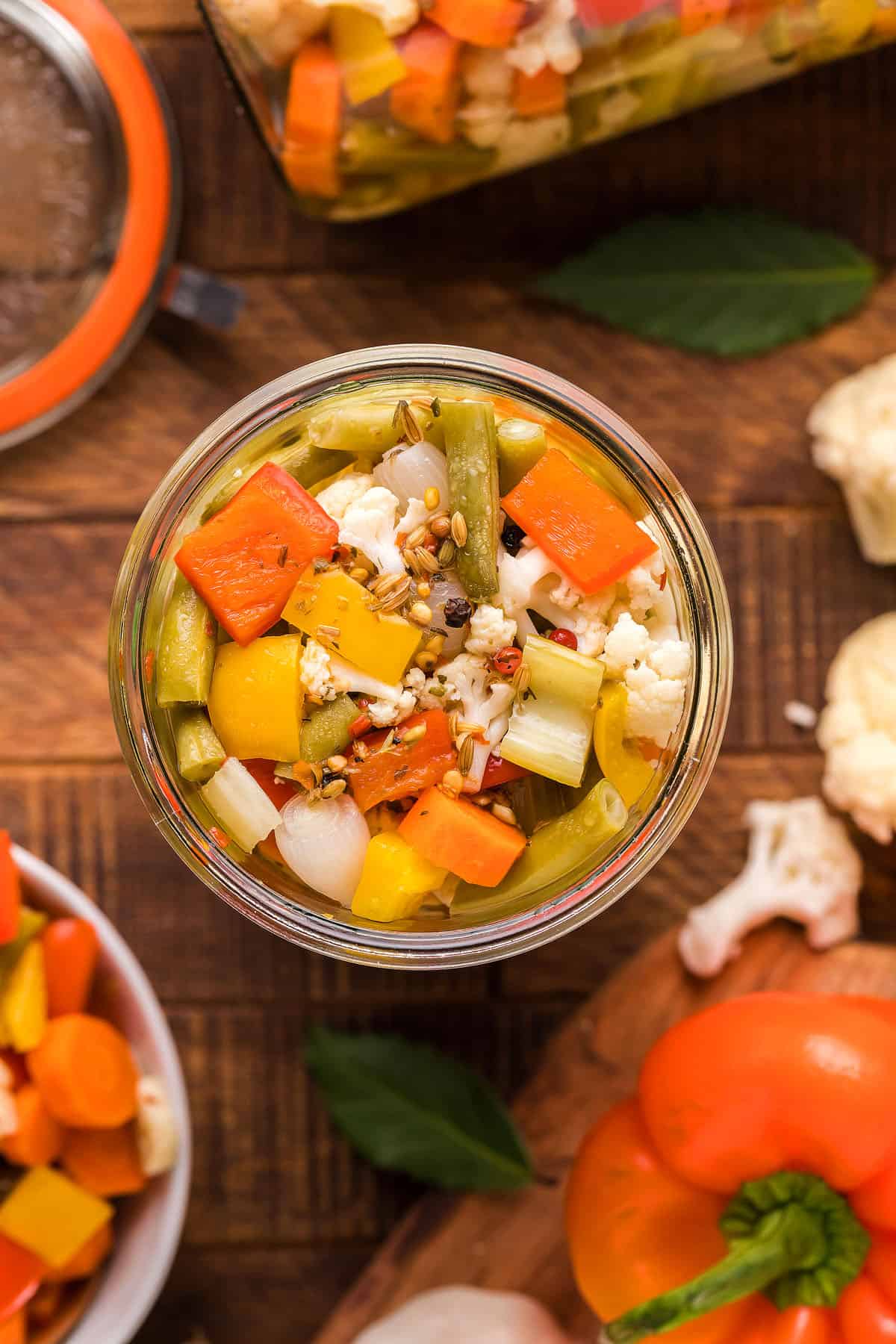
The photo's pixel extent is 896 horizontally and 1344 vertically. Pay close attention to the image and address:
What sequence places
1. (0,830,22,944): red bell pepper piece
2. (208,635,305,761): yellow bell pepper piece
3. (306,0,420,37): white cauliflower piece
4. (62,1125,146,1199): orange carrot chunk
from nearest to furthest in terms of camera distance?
(208,635,305,761): yellow bell pepper piece, (306,0,420,37): white cauliflower piece, (0,830,22,944): red bell pepper piece, (62,1125,146,1199): orange carrot chunk

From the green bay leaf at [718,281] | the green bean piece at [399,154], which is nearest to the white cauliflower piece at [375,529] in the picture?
the green bean piece at [399,154]

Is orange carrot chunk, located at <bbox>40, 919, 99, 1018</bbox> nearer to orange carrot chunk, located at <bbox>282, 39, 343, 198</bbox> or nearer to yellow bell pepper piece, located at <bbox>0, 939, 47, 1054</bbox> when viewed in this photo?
yellow bell pepper piece, located at <bbox>0, 939, 47, 1054</bbox>

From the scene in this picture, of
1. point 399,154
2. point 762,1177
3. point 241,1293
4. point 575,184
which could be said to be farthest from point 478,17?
point 241,1293

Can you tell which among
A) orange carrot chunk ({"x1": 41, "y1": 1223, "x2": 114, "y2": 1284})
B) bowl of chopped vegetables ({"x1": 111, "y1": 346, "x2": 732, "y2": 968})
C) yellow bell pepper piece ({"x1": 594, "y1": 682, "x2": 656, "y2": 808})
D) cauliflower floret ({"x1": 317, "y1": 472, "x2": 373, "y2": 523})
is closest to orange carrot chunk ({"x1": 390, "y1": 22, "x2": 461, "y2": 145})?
bowl of chopped vegetables ({"x1": 111, "y1": 346, "x2": 732, "y2": 968})

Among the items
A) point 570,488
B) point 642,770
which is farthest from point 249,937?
point 570,488

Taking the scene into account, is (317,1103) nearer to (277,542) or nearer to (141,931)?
(141,931)

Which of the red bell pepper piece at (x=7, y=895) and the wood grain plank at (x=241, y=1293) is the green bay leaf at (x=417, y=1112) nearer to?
the wood grain plank at (x=241, y=1293)
